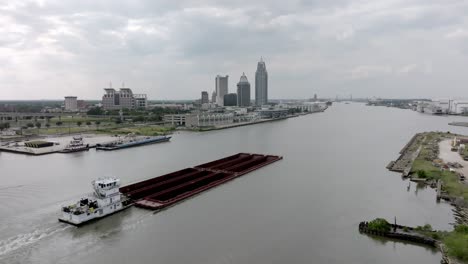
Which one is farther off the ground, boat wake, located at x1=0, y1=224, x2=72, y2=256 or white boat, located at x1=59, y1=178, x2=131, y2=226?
white boat, located at x1=59, y1=178, x2=131, y2=226

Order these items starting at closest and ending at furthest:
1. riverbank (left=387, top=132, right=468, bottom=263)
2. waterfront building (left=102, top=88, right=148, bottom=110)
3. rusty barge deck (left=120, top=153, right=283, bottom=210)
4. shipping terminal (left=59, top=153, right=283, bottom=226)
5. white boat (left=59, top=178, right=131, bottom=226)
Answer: riverbank (left=387, top=132, right=468, bottom=263) → white boat (left=59, top=178, right=131, bottom=226) → shipping terminal (left=59, top=153, right=283, bottom=226) → rusty barge deck (left=120, top=153, right=283, bottom=210) → waterfront building (left=102, top=88, right=148, bottom=110)

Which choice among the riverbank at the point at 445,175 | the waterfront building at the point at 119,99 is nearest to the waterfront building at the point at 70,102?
the waterfront building at the point at 119,99

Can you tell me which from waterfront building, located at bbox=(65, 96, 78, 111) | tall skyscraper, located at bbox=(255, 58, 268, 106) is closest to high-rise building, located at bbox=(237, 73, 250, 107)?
tall skyscraper, located at bbox=(255, 58, 268, 106)

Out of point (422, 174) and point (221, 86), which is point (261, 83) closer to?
point (221, 86)

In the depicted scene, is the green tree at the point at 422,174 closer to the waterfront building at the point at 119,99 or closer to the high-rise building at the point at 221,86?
the waterfront building at the point at 119,99

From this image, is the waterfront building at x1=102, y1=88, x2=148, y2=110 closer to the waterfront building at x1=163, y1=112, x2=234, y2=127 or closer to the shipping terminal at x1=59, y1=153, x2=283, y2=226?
the waterfront building at x1=163, y1=112, x2=234, y2=127

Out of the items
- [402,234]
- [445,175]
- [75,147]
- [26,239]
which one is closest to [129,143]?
[75,147]
